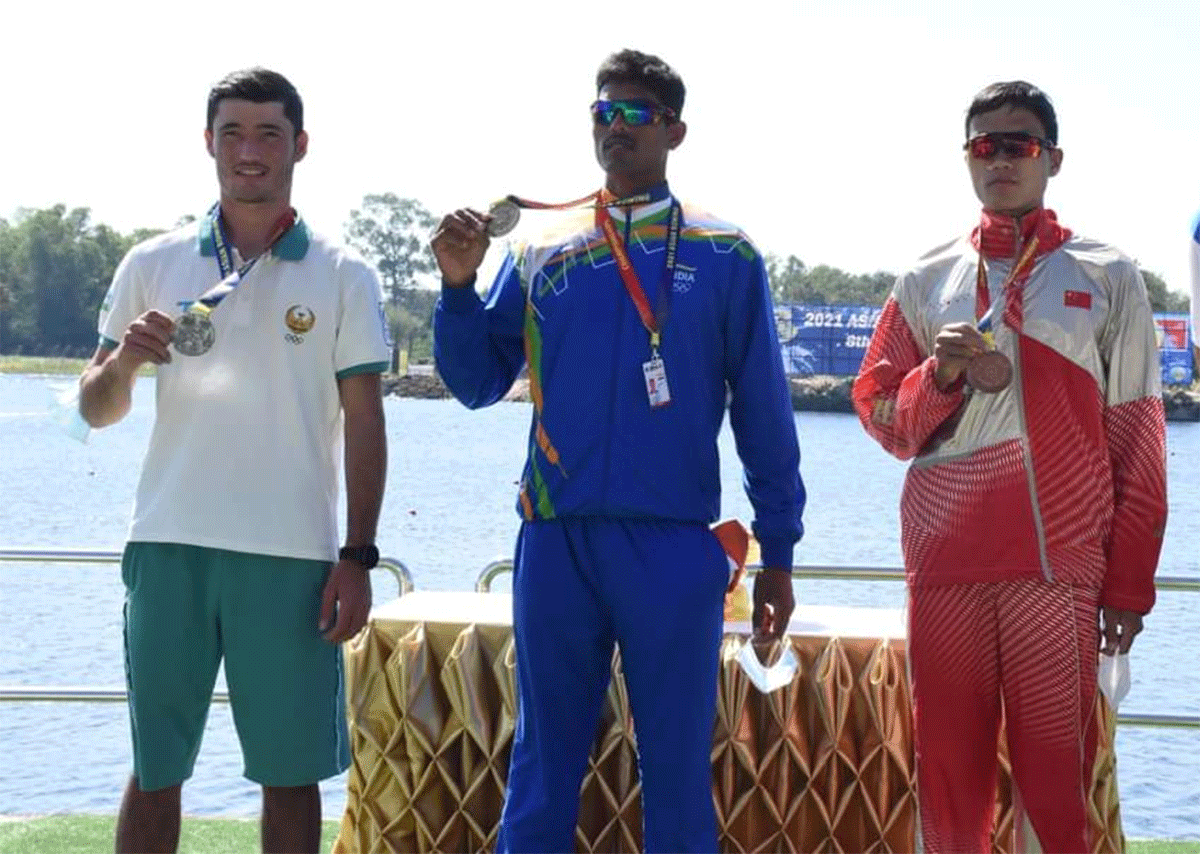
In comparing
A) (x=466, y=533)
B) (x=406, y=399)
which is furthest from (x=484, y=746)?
(x=406, y=399)

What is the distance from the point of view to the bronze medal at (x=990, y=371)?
367cm

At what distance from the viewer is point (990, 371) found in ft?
12.1

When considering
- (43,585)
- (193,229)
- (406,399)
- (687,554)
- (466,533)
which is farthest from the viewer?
(406,399)

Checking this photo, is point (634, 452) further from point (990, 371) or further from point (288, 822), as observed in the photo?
point (288, 822)

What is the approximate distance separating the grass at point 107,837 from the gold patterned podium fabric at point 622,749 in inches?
28.7

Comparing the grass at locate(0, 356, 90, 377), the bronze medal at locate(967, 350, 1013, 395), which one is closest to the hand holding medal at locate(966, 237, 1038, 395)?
the bronze medal at locate(967, 350, 1013, 395)

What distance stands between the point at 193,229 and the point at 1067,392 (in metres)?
1.84

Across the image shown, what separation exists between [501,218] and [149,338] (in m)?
0.71

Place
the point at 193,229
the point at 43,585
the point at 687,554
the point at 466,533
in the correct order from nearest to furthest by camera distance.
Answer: the point at 687,554 < the point at 193,229 < the point at 43,585 < the point at 466,533

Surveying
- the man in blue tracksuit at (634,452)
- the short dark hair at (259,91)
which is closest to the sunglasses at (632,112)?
the man in blue tracksuit at (634,452)

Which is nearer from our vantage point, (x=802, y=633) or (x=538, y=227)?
(x=538, y=227)

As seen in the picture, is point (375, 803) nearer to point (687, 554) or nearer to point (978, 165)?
point (687, 554)

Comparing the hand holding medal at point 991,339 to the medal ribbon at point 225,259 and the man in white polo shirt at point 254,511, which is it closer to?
the man in white polo shirt at point 254,511

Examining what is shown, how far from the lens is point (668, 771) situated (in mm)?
3613
